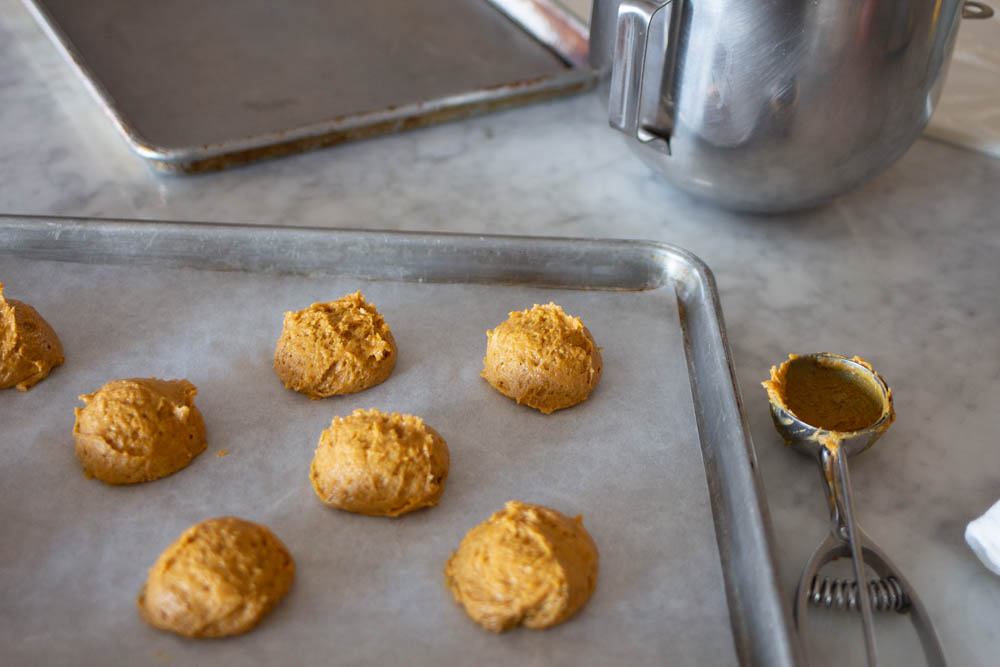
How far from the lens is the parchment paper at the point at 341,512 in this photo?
1025 mm

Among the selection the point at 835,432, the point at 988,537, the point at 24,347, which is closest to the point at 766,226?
the point at 835,432

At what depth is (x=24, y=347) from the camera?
128cm

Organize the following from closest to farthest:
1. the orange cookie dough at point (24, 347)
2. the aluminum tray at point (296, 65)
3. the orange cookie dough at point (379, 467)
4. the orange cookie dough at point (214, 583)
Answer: the orange cookie dough at point (214, 583) → the orange cookie dough at point (379, 467) → the orange cookie dough at point (24, 347) → the aluminum tray at point (296, 65)

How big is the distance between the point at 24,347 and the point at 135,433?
260 mm

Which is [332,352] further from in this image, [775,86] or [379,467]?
[775,86]

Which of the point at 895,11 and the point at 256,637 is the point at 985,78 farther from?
the point at 256,637

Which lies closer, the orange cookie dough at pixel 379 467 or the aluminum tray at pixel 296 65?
the orange cookie dough at pixel 379 467

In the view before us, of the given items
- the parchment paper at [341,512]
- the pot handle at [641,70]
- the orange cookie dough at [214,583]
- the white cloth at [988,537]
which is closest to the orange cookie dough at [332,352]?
the parchment paper at [341,512]

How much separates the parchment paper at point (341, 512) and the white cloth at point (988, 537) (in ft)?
1.12

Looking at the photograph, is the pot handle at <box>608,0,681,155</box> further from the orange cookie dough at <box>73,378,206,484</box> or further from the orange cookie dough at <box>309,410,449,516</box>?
the orange cookie dough at <box>73,378,206,484</box>

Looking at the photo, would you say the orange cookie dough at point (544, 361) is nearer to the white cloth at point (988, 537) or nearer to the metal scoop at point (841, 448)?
the metal scoop at point (841, 448)

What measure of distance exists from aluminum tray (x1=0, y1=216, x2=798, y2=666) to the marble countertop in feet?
0.46

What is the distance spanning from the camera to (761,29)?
1308 millimetres

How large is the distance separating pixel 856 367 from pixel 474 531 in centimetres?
62
